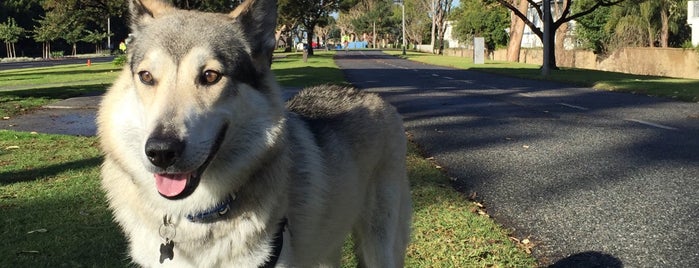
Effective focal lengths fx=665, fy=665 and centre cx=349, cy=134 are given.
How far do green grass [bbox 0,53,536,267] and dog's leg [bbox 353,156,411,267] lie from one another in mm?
572

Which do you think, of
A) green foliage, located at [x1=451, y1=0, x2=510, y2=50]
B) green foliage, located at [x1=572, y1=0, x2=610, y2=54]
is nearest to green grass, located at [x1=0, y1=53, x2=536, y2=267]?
green foliage, located at [x1=572, y1=0, x2=610, y2=54]

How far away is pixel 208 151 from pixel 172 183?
0.65 ft

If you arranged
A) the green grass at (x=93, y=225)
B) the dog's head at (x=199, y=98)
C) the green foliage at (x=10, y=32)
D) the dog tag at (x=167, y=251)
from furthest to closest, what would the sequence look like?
the green foliage at (x=10, y=32)
the green grass at (x=93, y=225)
the dog tag at (x=167, y=251)
the dog's head at (x=199, y=98)

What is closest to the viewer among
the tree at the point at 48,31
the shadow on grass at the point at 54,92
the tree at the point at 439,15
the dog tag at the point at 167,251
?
the dog tag at the point at 167,251

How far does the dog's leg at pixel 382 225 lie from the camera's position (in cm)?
395

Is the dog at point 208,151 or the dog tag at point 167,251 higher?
the dog at point 208,151

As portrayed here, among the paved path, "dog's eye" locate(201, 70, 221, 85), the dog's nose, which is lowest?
the paved path

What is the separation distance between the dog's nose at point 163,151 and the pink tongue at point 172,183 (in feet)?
0.47

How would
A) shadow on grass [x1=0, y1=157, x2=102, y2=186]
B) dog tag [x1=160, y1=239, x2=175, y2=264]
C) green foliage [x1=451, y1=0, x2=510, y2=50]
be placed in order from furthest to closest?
green foliage [x1=451, y1=0, x2=510, y2=50] < shadow on grass [x1=0, y1=157, x2=102, y2=186] < dog tag [x1=160, y1=239, x2=175, y2=264]

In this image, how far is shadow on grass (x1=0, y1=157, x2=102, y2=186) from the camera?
23.6ft

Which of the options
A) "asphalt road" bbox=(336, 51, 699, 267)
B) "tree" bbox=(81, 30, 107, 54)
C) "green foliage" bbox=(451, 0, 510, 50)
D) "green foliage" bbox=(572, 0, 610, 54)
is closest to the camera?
"asphalt road" bbox=(336, 51, 699, 267)

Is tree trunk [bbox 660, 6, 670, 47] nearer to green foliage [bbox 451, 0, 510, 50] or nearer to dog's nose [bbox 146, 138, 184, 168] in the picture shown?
green foliage [bbox 451, 0, 510, 50]

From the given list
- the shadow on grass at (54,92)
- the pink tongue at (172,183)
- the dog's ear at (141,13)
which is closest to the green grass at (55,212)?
the dog's ear at (141,13)

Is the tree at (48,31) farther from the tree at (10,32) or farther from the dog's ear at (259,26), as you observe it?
the dog's ear at (259,26)
